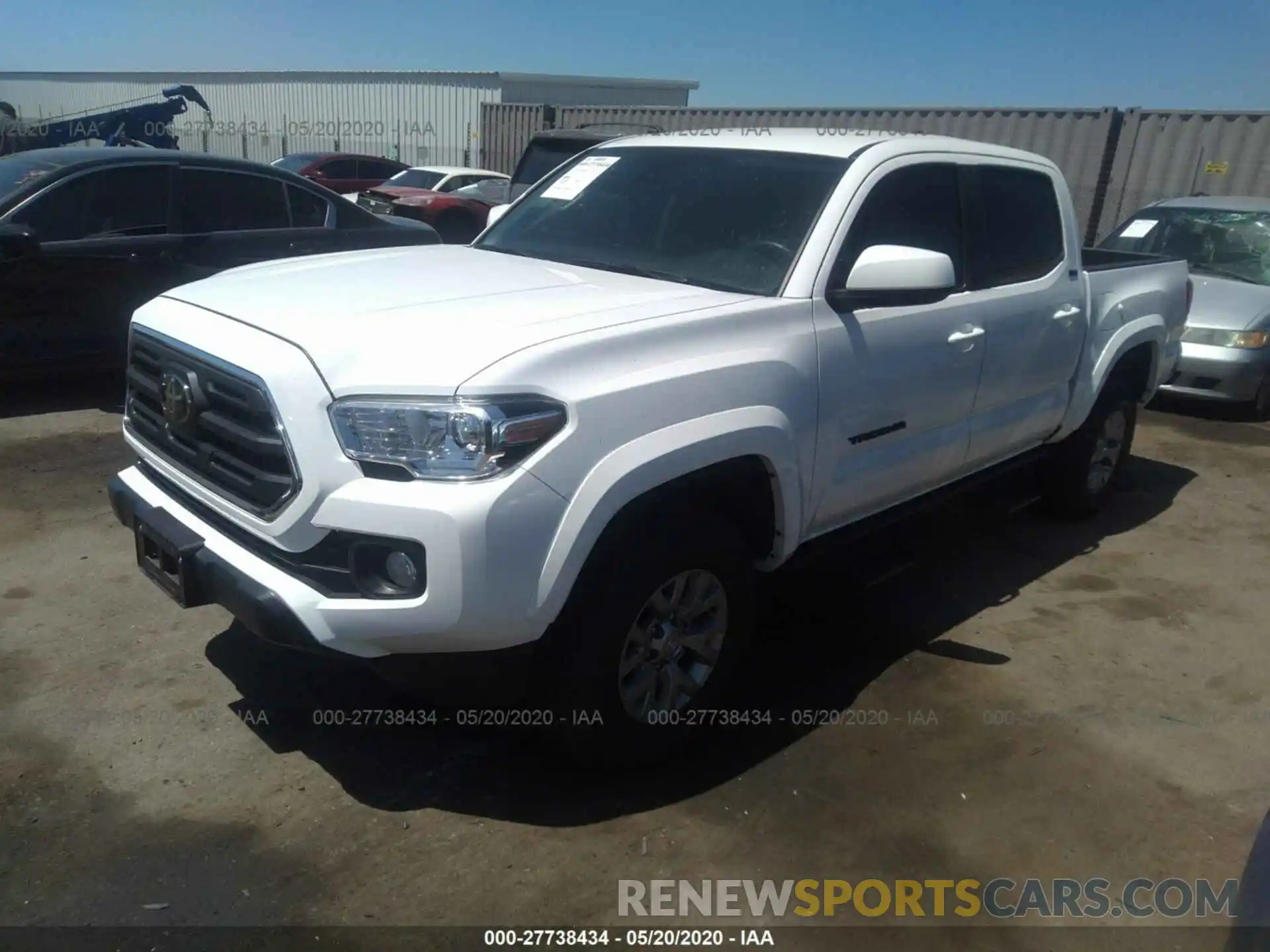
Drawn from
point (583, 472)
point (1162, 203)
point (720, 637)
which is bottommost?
point (720, 637)

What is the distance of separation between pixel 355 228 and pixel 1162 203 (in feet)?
23.6

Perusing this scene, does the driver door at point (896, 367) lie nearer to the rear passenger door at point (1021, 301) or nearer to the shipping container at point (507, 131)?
the rear passenger door at point (1021, 301)

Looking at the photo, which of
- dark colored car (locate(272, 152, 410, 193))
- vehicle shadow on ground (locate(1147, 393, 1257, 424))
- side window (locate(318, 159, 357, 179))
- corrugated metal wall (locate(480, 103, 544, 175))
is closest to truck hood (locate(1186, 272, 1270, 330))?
vehicle shadow on ground (locate(1147, 393, 1257, 424))

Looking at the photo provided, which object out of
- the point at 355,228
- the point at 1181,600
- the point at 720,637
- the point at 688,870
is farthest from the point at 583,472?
the point at 355,228

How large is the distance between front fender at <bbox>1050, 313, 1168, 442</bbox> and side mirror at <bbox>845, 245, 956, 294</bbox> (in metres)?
2.03

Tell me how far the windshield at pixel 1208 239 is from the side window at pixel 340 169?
49.1 feet

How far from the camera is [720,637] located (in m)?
3.24

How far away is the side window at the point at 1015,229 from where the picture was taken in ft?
13.9

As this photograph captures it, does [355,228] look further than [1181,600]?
Yes

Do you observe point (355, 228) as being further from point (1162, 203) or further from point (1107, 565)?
point (1162, 203)

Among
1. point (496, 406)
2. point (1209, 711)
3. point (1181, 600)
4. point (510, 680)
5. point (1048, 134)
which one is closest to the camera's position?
point (496, 406)

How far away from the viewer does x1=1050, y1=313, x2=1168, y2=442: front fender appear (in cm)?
495

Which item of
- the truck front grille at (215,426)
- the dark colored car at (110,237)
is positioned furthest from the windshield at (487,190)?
the truck front grille at (215,426)

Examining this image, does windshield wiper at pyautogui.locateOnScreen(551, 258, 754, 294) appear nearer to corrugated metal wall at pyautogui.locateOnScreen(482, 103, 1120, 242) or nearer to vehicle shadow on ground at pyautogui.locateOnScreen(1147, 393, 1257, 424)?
vehicle shadow on ground at pyautogui.locateOnScreen(1147, 393, 1257, 424)
